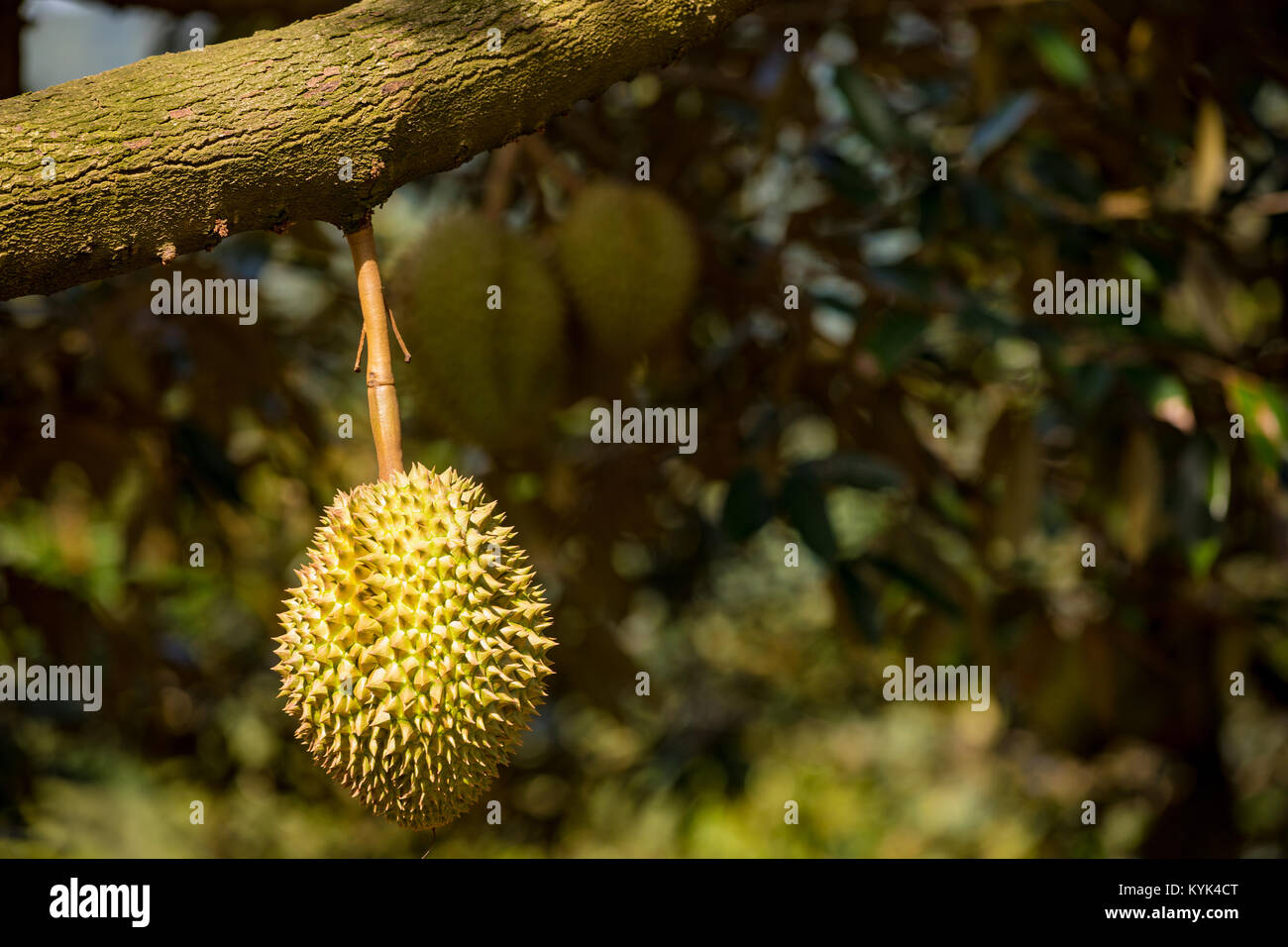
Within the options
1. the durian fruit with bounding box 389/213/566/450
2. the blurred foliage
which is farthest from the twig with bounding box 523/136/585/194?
the durian fruit with bounding box 389/213/566/450

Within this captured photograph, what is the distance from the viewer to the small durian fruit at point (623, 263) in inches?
63.9

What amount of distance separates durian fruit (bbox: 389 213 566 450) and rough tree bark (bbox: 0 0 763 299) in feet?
2.70

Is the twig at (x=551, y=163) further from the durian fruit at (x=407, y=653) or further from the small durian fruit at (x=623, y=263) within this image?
the durian fruit at (x=407, y=653)

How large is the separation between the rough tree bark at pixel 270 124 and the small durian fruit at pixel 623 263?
2.92ft

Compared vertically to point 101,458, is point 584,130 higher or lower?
higher

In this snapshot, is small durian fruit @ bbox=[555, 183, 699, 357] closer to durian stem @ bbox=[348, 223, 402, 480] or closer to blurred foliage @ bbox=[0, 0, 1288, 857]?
blurred foliage @ bbox=[0, 0, 1288, 857]

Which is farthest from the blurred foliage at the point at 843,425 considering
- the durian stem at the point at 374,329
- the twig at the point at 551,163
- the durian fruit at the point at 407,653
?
the durian stem at the point at 374,329

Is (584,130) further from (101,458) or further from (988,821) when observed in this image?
(988,821)

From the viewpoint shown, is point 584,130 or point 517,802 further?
point 517,802

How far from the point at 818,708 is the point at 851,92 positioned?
2.59 metres

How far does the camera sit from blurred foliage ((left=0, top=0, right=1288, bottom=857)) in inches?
65.9
